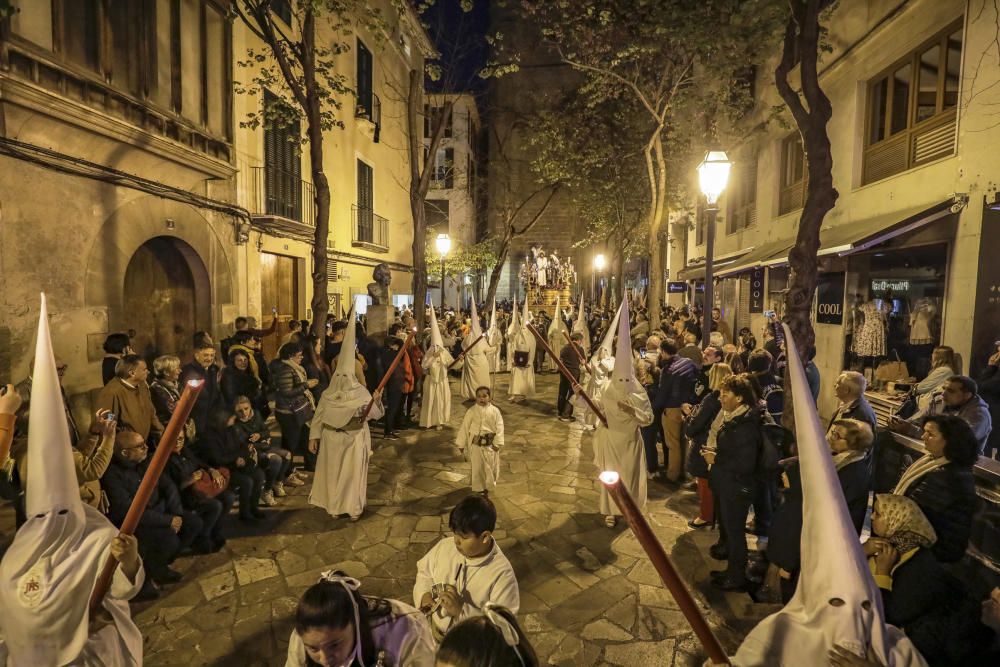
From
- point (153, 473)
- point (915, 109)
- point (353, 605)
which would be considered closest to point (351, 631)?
point (353, 605)

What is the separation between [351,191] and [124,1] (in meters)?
9.74

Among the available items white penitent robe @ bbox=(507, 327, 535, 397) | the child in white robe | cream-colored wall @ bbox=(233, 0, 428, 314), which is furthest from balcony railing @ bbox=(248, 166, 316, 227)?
the child in white robe

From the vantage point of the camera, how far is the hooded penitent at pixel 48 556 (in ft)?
7.82

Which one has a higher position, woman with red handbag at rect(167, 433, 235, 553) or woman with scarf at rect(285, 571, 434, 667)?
woman with scarf at rect(285, 571, 434, 667)

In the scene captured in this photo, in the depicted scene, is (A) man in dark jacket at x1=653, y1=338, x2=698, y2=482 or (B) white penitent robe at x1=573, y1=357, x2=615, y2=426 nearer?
(A) man in dark jacket at x1=653, y1=338, x2=698, y2=482

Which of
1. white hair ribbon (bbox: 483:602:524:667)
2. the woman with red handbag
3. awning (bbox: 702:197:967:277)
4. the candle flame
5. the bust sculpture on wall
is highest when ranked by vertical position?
awning (bbox: 702:197:967:277)

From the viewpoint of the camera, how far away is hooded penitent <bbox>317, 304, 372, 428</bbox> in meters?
6.07

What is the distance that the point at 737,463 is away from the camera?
15.5ft

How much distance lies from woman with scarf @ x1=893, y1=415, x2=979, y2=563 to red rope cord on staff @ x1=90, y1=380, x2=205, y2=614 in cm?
387

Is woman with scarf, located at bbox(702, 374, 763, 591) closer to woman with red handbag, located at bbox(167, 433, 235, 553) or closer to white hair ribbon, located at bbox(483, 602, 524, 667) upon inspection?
white hair ribbon, located at bbox(483, 602, 524, 667)

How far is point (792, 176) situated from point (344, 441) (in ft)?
46.4

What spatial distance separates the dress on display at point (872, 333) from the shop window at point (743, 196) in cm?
702

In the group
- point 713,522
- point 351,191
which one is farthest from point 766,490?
point 351,191

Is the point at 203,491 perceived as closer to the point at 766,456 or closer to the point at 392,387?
the point at 392,387
